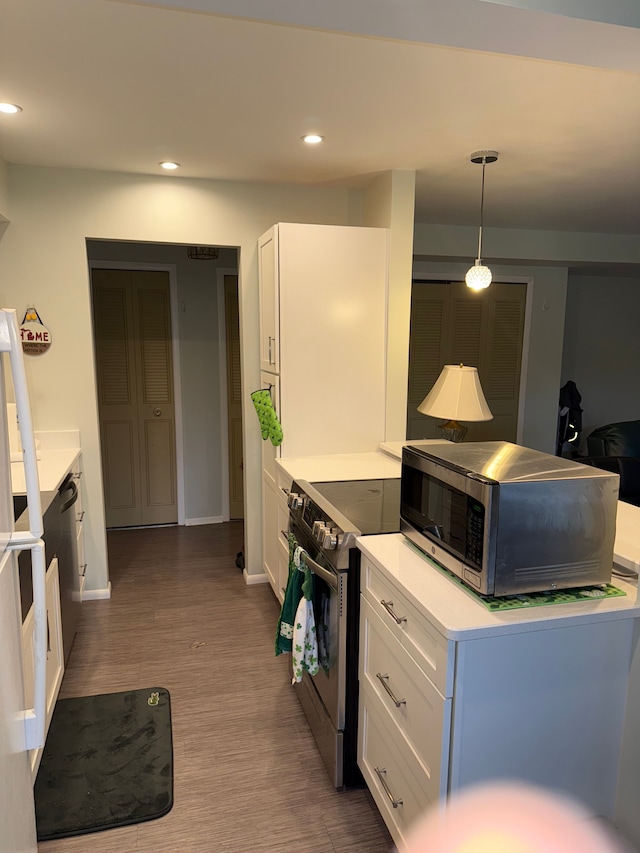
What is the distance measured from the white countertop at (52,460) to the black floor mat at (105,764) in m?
0.96

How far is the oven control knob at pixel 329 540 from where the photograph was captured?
191 centimetres

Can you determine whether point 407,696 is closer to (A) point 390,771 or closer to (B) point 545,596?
(A) point 390,771

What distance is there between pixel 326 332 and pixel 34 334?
162 cm

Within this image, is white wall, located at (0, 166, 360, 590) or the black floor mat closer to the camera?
the black floor mat

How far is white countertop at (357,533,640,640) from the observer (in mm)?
1341

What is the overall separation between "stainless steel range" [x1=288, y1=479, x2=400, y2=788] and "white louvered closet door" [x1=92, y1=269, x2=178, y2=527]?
274 centimetres

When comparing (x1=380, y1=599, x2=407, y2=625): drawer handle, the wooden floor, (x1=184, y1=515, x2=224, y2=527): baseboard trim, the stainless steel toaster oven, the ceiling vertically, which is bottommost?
the wooden floor

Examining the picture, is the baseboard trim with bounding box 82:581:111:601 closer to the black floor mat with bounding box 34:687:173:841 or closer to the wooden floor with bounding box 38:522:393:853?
the wooden floor with bounding box 38:522:393:853

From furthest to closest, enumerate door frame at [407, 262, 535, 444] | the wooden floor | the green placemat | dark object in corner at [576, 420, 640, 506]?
door frame at [407, 262, 535, 444] < dark object in corner at [576, 420, 640, 506] < the wooden floor < the green placemat

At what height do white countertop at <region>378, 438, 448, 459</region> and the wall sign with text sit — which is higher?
the wall sign with text

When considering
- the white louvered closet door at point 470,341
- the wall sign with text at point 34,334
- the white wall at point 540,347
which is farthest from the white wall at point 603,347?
the wall sign with text at point 34,334

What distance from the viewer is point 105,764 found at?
7.20 ft

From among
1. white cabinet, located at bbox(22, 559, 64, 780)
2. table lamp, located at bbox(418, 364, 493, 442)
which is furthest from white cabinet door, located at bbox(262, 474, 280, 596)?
white cabinet, located at bbox(22, 559, 64, 780)

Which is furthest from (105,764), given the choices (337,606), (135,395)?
(135,395)
